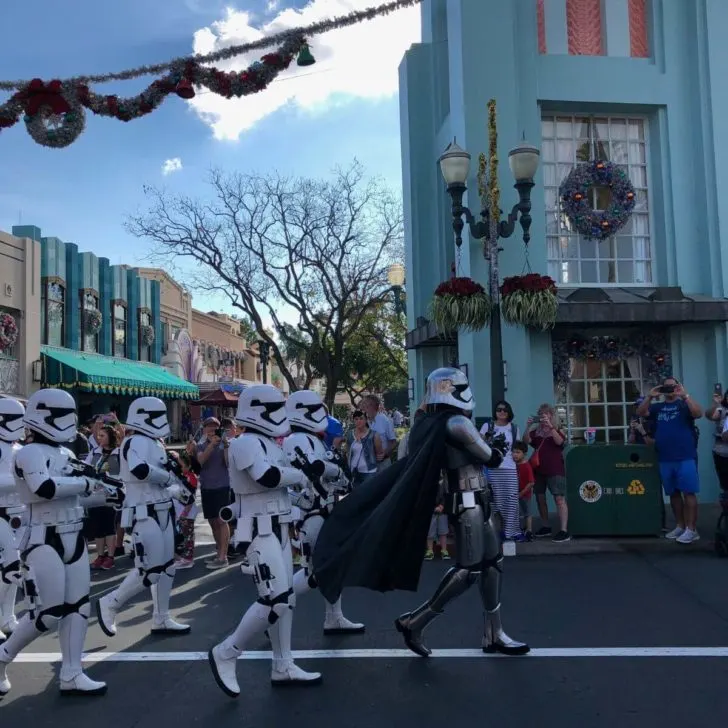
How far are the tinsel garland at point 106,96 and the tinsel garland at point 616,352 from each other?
24.0ft

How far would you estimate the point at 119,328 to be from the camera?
32.1 metres

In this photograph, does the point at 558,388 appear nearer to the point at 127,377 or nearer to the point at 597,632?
the point at 597,632

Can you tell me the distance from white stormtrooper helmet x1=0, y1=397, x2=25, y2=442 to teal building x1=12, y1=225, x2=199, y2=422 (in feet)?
66.1

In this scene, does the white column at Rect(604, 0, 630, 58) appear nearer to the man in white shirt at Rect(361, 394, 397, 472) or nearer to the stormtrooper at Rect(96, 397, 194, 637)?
the man in white shirt at Rect(361, 394, 397, 472)

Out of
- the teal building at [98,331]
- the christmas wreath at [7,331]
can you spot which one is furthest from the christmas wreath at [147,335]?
the christmas wreath at [7,331]

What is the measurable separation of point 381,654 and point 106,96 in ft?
20.8

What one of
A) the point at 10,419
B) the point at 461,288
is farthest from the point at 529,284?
the point at 10,419

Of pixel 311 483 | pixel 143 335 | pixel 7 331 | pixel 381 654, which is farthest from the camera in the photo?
pixel 143 335

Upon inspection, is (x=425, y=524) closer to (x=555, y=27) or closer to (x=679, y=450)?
(x=679, y=450)

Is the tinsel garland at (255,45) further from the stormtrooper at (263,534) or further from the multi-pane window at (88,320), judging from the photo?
the multi-pane window at (88,320)

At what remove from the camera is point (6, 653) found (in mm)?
4871

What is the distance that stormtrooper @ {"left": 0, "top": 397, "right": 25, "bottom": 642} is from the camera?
19.9ft

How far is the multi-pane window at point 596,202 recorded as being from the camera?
13500 mm

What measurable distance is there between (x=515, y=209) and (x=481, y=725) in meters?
7.18
